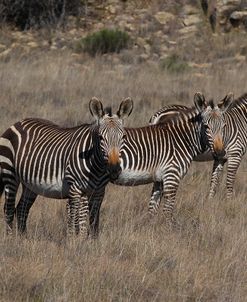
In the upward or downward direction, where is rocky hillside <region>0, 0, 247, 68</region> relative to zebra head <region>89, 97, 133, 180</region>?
upward

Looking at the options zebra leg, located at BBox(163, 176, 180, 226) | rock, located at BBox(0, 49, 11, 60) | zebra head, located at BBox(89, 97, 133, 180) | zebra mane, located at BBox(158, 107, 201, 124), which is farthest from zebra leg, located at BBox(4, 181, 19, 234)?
rock, located at BBox(0, 49, 11, 60)

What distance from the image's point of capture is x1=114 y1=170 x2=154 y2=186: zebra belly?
25.5ft

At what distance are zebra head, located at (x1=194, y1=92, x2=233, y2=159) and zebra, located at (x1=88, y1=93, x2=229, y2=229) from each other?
14 millimetres

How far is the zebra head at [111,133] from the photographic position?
635 centimetres

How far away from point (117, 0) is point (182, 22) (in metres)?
2.45

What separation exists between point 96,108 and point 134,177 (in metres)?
1.47

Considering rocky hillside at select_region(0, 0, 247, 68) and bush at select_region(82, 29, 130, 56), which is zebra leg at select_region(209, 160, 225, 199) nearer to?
rocky hillside at select_region(0, 0, 247, 68)

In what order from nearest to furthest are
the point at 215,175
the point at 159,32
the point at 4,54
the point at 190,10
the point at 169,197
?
the point at 169,197 → the point at 215,175 → the point at 4,54 → the point at 159,32 → the point at 190,10

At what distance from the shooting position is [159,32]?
21.8 m

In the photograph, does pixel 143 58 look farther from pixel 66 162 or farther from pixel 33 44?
pixel 66 162

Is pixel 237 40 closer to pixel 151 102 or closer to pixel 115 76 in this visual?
pixel 115 76

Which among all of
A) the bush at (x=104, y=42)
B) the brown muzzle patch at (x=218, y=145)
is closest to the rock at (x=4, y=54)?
the bush at (x=104, y=42)

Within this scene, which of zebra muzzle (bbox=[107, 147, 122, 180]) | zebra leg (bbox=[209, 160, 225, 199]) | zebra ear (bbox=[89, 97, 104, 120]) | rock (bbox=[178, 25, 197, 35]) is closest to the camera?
zebra muzzle (bbox=[107, 147, 122, 180])

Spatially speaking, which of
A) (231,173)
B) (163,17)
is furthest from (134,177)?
(163,17)
